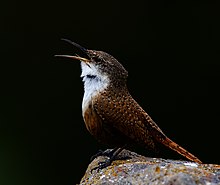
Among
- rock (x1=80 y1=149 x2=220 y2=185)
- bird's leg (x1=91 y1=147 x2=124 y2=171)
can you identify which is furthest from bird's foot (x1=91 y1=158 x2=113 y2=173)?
rock (x1=80 y1=149 x2=220 y2=185)

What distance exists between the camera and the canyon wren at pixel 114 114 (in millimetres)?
3979

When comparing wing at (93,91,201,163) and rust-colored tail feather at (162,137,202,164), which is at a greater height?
wing at (93,91,201,163)

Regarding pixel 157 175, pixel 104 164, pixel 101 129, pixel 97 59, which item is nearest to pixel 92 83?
pixel 97 59

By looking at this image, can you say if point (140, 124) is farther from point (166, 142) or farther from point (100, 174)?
point (100, 174)

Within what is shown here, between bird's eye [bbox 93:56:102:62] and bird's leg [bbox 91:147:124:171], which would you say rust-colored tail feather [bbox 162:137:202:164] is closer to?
bird's leg [bbox 91:147:124:171]

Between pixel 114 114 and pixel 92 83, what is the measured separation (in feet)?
0.97

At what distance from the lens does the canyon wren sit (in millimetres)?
3979

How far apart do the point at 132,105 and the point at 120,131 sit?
0.21m

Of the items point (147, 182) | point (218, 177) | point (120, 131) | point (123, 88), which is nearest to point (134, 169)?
point (147, 182)

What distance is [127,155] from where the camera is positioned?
407 cm

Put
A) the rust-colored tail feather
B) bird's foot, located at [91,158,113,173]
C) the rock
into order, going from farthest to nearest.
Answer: the rust-colored tail feather < bird's foot, located at [91,158,113,173] < the rock

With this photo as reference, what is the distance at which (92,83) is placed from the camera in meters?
4.14

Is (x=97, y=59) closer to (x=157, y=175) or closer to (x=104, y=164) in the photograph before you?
(x=104, y=164)

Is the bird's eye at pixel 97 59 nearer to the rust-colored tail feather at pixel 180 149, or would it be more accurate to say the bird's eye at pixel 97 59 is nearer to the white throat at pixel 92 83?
the white throat at pixel 92 83
